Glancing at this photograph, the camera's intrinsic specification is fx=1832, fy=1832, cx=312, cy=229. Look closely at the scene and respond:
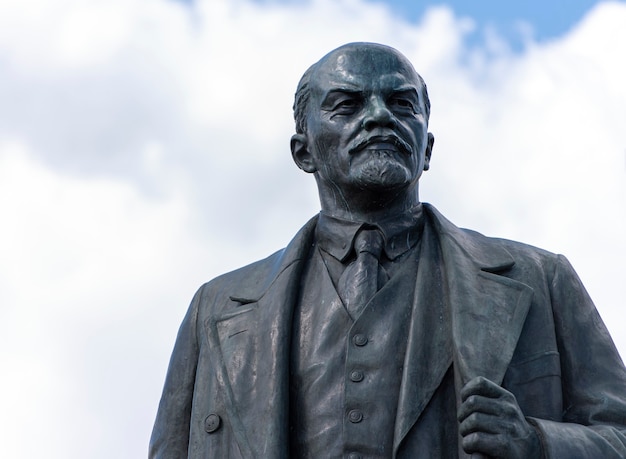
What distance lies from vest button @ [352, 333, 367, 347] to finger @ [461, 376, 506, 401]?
802 mm

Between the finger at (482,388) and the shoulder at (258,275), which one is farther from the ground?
the shoulder at (258,275)

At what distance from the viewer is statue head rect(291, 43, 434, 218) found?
432 inches

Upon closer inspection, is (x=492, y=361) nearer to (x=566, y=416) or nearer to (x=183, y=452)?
(x=566, y=416)

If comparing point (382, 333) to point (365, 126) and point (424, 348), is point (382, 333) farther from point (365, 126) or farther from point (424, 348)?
point (365, 126)

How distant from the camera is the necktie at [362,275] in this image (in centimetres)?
1086

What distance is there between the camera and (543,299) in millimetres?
10938

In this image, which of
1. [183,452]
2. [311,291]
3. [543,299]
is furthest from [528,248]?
[183,452]

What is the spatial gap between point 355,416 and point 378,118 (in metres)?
1.82

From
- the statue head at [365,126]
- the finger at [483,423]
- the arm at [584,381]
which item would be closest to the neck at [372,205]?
the statue head at [365,126]

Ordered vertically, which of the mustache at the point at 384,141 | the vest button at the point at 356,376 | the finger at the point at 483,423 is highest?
the mustache at the point at 384,141

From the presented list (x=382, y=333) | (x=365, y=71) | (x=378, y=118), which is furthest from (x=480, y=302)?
(x=365, y=71)

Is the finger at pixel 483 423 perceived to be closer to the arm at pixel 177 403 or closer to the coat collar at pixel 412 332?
the coat collar at pixel 412 332

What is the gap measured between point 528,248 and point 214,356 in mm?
2056

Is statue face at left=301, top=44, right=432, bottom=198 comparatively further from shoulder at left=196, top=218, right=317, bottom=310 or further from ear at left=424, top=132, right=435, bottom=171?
shoulder at left=196, top=218, right=317, bottom=310
